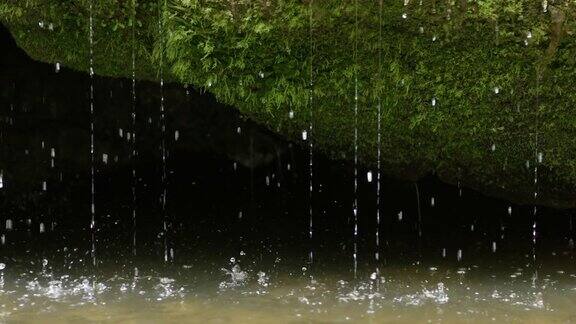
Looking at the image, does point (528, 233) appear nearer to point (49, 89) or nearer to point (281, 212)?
point (281, 212)

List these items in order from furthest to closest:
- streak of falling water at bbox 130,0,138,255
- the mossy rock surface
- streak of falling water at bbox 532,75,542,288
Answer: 1. streak of falling water at bbox 130,0,138,255
2. streak of falling water at bbox 532,75,542,288
3. the mossy rock surface

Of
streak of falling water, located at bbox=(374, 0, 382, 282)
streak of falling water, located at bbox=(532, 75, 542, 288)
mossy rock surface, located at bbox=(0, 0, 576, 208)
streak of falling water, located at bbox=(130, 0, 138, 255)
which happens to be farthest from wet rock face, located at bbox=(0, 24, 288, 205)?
streak of falling water, located at bbox=(532, 75, 542, 288)

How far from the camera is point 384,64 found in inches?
220

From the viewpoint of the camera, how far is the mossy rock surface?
5.09 metres

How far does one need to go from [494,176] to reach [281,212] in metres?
2.23

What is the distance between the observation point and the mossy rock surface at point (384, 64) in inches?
201

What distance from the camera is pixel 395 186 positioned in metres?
7.70

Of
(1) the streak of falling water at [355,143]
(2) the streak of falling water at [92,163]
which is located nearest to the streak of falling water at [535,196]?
(1) the streak of falling water at [355,143]

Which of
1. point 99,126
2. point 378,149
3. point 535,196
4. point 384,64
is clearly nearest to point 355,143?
point 378,149

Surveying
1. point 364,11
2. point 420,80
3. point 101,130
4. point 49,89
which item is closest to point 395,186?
point 420,80

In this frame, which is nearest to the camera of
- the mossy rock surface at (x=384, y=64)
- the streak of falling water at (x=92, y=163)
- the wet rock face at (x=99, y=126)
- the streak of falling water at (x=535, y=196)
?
the mossy rock surface at (x=384, y=64)

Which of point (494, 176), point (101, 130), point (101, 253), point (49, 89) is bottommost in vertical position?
point (101, 253)

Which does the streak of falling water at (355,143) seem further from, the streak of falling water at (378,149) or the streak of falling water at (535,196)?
the streak of falling water at (535,196)

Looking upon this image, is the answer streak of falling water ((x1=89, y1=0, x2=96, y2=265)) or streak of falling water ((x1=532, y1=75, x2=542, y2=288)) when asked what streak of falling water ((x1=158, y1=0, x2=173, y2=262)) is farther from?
streak of falling water ((x1=532, y1=75, x2=542, y2=288))
